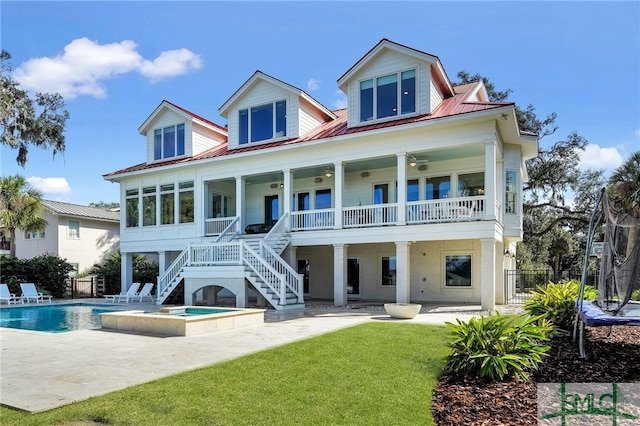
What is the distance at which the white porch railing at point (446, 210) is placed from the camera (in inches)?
631

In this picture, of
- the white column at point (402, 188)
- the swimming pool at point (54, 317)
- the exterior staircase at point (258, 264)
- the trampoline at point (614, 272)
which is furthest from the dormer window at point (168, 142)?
the trampoline at point (614, 272)

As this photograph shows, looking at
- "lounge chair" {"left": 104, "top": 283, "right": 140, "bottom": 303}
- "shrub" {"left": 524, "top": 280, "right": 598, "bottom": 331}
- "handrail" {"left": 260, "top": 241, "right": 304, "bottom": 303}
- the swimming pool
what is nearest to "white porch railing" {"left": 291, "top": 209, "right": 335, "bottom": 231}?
"handrail" {"left": 260, "top": 241, "right": 304, "bottom": 303}

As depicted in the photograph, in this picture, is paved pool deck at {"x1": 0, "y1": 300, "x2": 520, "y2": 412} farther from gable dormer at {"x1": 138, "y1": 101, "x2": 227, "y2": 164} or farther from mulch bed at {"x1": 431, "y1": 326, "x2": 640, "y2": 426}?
gable dormer at {"x1": 138, "y1": 101, "x2": 227, "y2": 164}

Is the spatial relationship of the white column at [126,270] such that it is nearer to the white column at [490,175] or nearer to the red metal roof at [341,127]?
the red metal roof at [341,127]

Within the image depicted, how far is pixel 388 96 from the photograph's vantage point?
59.5 feet

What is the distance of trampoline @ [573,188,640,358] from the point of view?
704 centimetres

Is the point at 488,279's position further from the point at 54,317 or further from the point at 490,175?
the point at 54,317

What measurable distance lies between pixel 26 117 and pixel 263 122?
10.8 metres

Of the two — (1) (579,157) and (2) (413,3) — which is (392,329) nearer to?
(2) (413,3)

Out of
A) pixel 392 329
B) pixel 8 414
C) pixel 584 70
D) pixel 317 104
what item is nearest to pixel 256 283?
pixel 392 329

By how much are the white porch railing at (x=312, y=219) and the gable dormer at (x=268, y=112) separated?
3.44 meters

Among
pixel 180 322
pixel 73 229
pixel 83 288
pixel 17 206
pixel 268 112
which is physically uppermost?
pixel 268 112

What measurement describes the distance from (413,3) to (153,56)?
1211 cm
